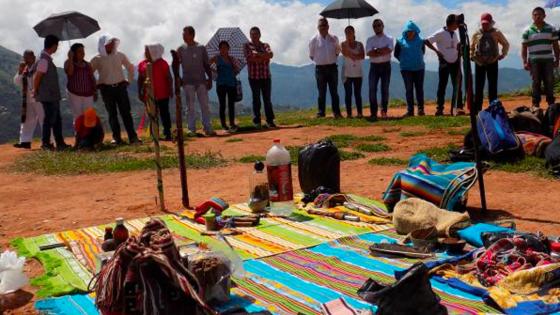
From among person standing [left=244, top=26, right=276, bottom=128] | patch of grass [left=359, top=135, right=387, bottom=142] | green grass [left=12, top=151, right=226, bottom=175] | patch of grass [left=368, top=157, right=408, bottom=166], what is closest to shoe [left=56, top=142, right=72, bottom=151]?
green grass [left=12, top=151, right=226, bottom=175]

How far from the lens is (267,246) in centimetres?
473

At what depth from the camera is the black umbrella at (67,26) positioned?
13.2 metres

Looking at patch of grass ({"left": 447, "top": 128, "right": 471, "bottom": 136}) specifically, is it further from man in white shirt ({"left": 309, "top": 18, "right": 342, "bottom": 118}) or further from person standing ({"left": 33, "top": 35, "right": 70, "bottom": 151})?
person standing ({"left": 33, "top": 35, "right": 70, "bottom": 151})

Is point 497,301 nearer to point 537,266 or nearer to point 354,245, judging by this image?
point 537,266

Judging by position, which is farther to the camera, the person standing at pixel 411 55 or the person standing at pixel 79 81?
the person standing at pixel 411 55

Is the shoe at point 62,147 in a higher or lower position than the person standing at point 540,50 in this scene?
lower

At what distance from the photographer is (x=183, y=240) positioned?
4.66 meters

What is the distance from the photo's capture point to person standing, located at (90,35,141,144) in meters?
12.2

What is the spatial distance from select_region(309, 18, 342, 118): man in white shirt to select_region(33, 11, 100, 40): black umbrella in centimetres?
502

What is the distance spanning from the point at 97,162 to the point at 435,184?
6.40 metres

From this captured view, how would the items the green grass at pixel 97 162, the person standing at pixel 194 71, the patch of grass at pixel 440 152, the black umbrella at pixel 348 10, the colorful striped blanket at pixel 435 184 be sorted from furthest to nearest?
the black umbrella at pixel 348 10
the person standing at pixel 194 71
the green grass at pixel 97 162
the patch of grass at pixel 440 152
the colorful striped blanket at pixel 435 184

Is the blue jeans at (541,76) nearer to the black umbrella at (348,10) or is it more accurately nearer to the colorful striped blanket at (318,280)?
the black umbrella at (348,10)

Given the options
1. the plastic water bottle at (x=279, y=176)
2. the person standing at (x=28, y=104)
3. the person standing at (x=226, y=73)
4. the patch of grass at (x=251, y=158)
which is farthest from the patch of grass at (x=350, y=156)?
the person standing at (x=28, y=104)

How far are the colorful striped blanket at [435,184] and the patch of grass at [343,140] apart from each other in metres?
4.68
